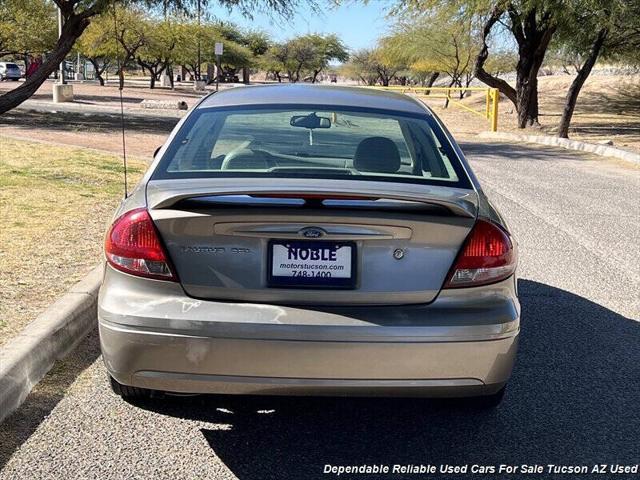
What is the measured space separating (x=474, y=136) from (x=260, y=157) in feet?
74.5

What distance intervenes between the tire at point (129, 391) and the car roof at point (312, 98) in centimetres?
164

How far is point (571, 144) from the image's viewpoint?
20641mm

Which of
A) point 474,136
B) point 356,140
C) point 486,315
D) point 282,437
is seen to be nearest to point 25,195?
point 356,140

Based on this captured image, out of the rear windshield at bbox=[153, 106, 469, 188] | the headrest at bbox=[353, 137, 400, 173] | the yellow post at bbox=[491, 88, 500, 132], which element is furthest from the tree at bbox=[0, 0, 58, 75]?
the headrest at bbox=[353, 137, 400, 173]

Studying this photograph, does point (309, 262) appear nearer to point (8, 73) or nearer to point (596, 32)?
point (596, 32)

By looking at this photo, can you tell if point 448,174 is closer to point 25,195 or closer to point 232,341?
point 232,341

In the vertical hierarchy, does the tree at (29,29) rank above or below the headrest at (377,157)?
above

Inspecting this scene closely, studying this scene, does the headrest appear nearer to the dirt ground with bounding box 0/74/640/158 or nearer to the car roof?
the car roof

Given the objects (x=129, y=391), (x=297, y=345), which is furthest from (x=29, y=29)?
(x=297, y=345)

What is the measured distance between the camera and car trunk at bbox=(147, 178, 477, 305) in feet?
10.0

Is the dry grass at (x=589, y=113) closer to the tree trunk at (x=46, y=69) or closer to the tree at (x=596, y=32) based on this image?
the tree at (x=596, y=32)

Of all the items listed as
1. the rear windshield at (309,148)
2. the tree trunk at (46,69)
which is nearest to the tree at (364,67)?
the tree trunk at (46,69)

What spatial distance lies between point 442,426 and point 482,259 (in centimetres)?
98

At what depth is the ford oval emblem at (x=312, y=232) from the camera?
10.0 feet
